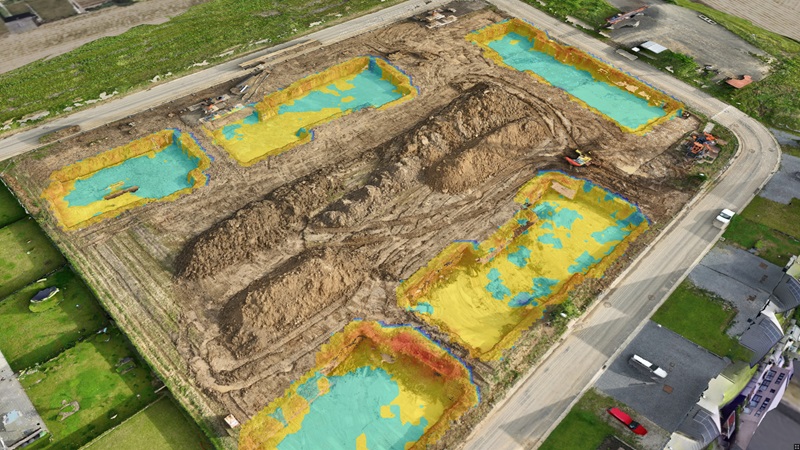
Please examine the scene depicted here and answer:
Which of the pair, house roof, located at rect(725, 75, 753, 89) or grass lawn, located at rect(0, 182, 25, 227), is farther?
house roof, located at rect(725, 75, 753, 89)

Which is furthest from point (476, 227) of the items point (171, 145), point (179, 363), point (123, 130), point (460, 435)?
point (123, 130)

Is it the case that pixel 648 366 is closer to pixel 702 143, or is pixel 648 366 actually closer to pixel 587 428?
pixel 587 428

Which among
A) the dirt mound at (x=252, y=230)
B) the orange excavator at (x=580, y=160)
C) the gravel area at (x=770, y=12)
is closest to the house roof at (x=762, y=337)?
the orange excavator at (x=580, y=160)

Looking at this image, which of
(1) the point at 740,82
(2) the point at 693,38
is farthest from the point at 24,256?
(2) the point at 693,38

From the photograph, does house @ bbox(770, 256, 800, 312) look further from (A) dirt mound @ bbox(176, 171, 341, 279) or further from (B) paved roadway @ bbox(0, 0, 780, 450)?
(A) dirt mound @ bbox(176, 171, 341, 279)

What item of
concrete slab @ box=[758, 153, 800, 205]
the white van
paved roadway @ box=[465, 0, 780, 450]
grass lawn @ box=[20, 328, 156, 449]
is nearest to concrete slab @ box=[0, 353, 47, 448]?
grass lawn @ box=[20, 328, 156, 449]
